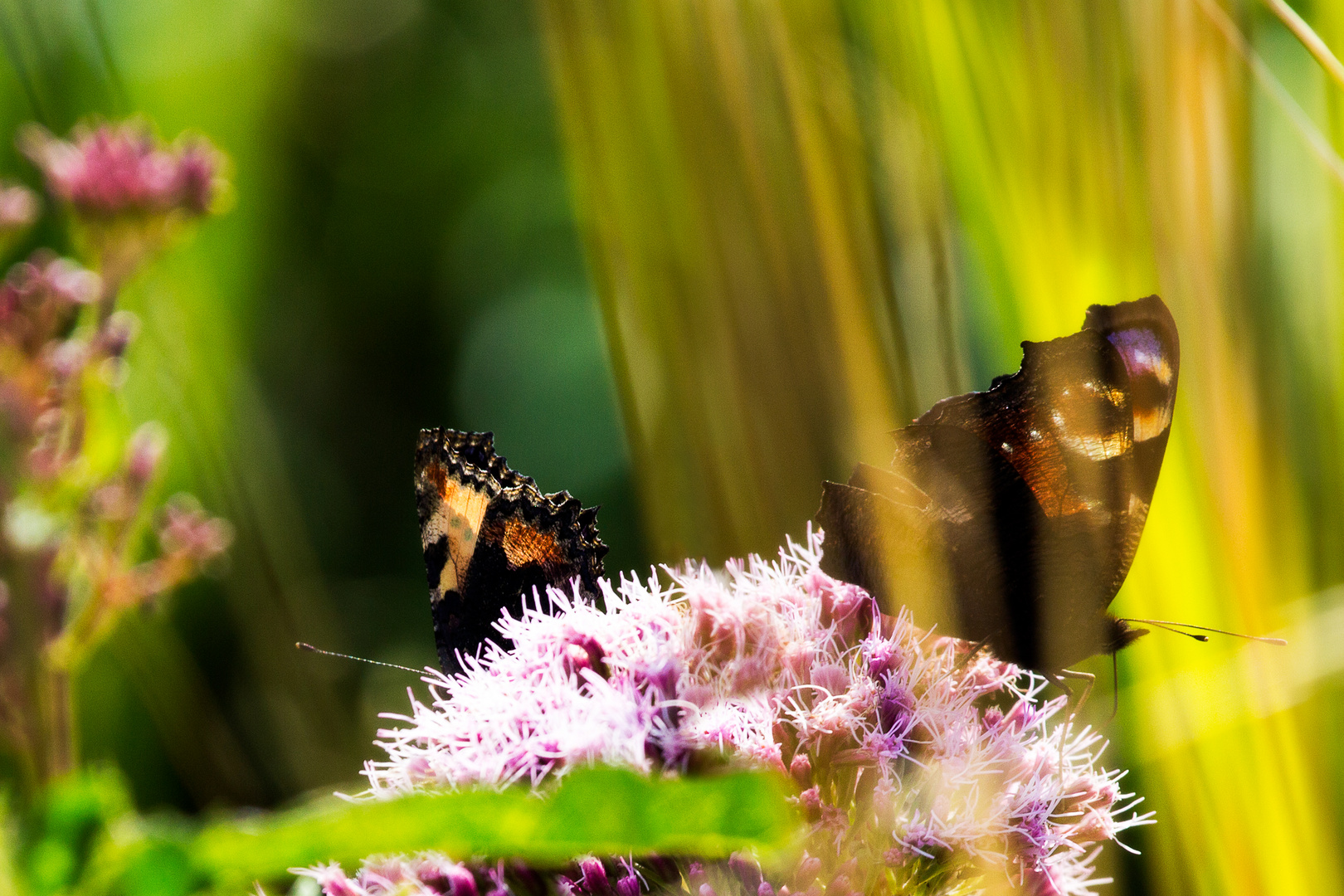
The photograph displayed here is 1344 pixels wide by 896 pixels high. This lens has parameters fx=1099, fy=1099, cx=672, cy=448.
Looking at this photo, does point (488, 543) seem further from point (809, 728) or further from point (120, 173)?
point (120, 173)

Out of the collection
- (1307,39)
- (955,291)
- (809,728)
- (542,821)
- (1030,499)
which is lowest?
(809,728)

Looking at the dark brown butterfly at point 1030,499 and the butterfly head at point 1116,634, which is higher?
the dark brown butterfly at point 1030,499

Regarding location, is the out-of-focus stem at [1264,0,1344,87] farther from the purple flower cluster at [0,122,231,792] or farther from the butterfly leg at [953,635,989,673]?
the purple flower cluster at [0,122,231,792]

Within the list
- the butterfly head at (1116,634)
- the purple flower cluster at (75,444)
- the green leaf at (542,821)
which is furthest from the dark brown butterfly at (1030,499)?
the purple flower cluster at (75,444)

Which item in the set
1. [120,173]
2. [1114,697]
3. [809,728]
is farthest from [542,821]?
[120,173]

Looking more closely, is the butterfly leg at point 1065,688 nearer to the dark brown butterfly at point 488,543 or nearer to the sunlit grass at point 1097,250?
the sunlit grass at point 1097,250
